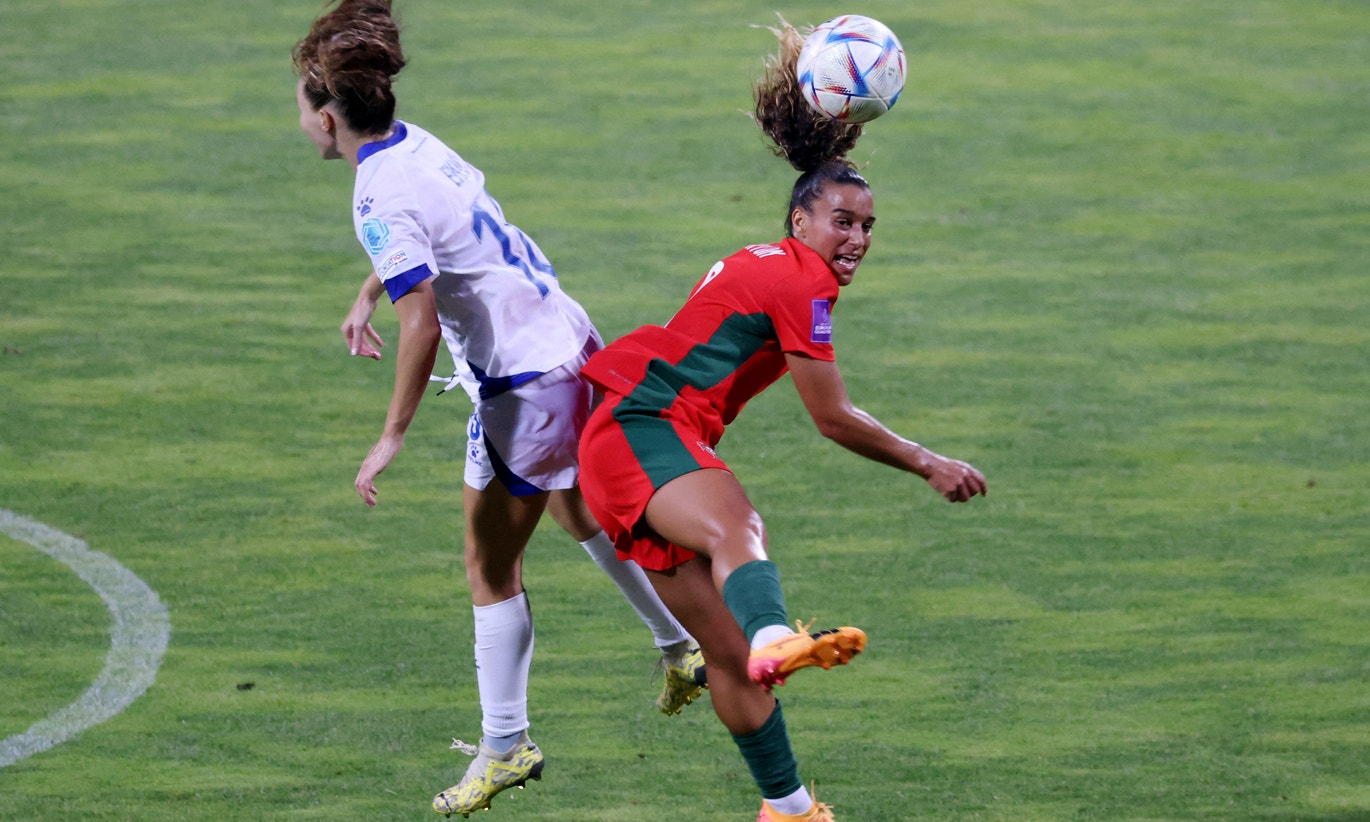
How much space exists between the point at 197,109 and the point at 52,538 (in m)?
6.39

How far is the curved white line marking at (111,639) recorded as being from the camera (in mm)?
5676

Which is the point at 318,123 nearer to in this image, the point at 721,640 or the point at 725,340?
the point at 725,340

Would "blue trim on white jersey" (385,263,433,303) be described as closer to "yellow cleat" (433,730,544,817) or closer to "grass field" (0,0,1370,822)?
"yellow cleat" (433,730,544,817)

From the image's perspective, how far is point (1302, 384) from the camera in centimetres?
889

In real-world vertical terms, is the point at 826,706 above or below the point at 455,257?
below

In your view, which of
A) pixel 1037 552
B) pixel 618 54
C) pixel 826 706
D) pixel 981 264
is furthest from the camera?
pixel 618 54

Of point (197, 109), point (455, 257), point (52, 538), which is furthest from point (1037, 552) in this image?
point (197, 109)

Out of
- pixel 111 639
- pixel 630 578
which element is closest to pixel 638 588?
pixel 630 578

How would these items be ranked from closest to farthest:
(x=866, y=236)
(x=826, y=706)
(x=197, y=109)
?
(x=866, y=236)
(x=826, y=706)
(x=197, y=109)

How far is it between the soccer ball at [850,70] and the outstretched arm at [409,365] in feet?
4.06

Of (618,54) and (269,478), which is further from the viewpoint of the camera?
(618,54)

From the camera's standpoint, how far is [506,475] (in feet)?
16.0

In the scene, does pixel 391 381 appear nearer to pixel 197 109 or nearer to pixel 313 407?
pixel 313 407

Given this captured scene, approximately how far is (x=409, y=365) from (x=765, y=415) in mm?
4167
